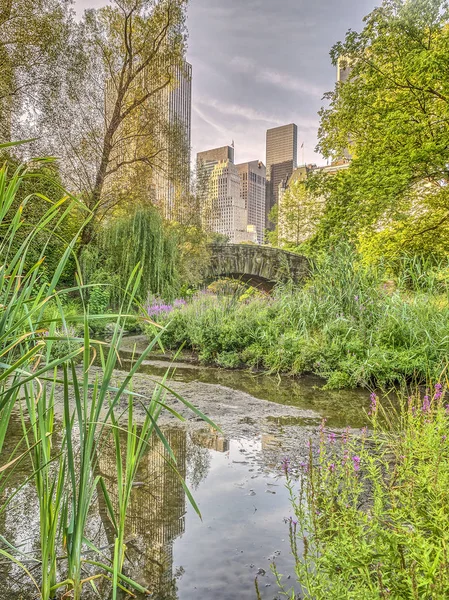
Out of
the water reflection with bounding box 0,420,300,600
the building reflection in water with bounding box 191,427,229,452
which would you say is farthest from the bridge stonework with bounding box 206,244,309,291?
the water reflection with bounding box 0,420,300,600

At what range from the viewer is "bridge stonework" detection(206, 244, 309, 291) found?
14.2 meters

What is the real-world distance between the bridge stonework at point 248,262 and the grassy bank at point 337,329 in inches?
275

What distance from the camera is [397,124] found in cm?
822

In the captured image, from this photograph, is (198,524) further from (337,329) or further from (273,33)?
(273,33)

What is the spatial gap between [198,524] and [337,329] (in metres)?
4.02

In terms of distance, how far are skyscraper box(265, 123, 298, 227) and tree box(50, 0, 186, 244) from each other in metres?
71.5

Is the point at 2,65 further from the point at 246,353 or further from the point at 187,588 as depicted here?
the point at 187,588

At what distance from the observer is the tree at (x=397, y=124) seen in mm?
7957

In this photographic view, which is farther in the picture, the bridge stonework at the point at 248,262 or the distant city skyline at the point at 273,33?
the bridge stonework at the point at 248,262

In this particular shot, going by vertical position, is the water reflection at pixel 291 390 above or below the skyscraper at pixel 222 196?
below

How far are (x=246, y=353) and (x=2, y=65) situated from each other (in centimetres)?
1040

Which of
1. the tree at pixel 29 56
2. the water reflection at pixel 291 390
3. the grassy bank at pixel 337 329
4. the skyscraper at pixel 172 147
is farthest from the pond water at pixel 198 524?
the skyscraper at pixel 172 147

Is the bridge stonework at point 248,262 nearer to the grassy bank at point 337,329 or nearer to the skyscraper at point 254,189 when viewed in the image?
the grassy bank at point 337,329

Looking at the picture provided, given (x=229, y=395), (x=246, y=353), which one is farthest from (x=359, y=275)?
(x=229, y=395)
